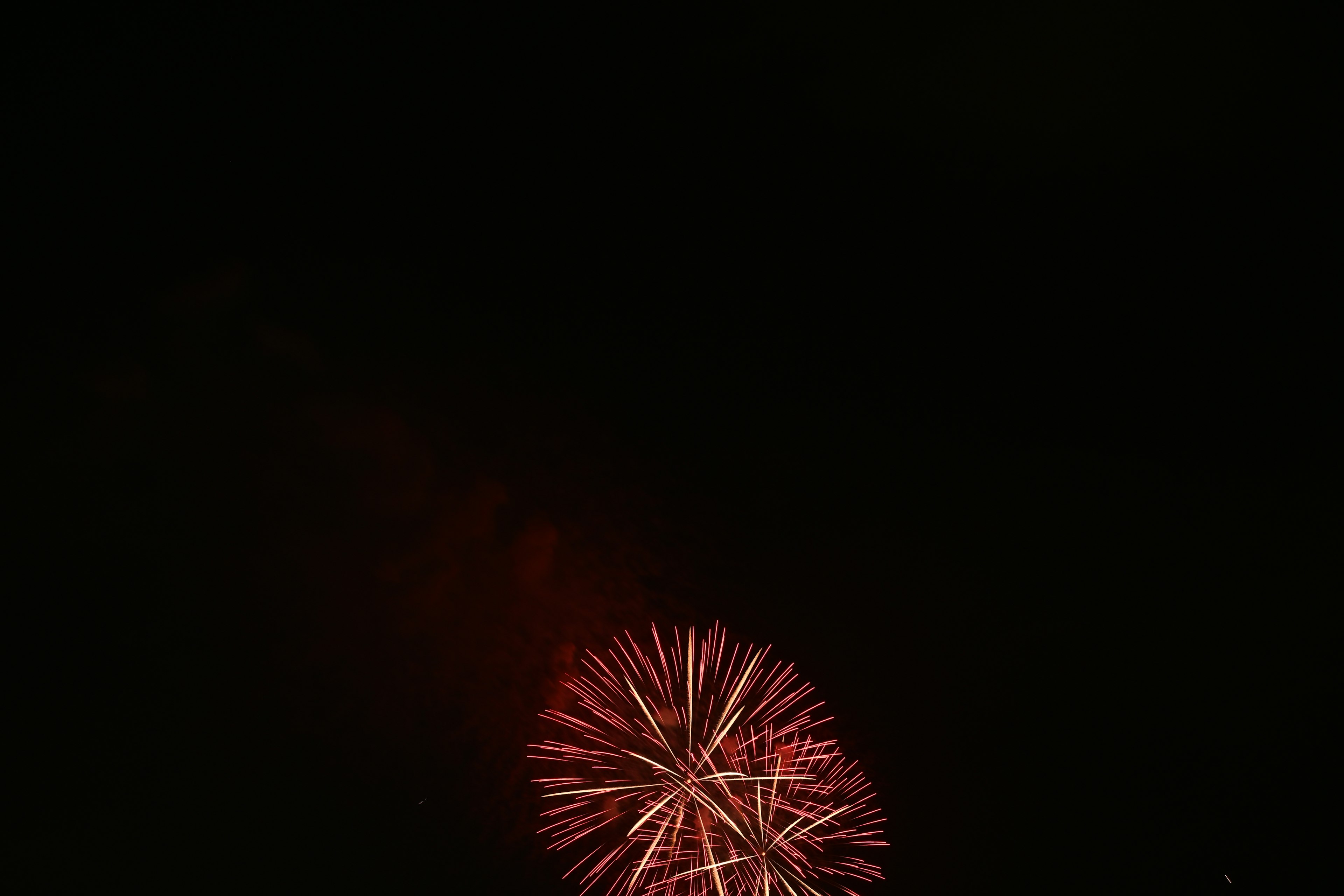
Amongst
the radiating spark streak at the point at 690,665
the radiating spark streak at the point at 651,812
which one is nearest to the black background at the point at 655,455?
the radiating spark streak at the point at 690,665

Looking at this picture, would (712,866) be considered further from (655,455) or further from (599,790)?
(655,455)

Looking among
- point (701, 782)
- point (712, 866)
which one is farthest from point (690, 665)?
point (712, 866)

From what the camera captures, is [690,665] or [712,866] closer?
[712,866]

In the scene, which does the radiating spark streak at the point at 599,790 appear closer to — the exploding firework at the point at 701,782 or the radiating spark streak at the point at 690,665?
the exploding firework at the point at 701,782

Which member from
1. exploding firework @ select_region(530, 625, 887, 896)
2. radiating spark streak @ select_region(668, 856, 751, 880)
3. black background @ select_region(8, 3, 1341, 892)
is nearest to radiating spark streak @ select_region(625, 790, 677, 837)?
exploding firework @ select_region(530, 625, 887, 896)

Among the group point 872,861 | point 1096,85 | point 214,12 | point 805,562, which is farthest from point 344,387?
point 1096,85

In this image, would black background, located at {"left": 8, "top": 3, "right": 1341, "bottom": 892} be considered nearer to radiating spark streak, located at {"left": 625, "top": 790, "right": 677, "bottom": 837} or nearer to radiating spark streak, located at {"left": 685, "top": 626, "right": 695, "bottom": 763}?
radiating spark streak, located at {"left": 685, "top": 626, "right": 695, "bottom": 763}
